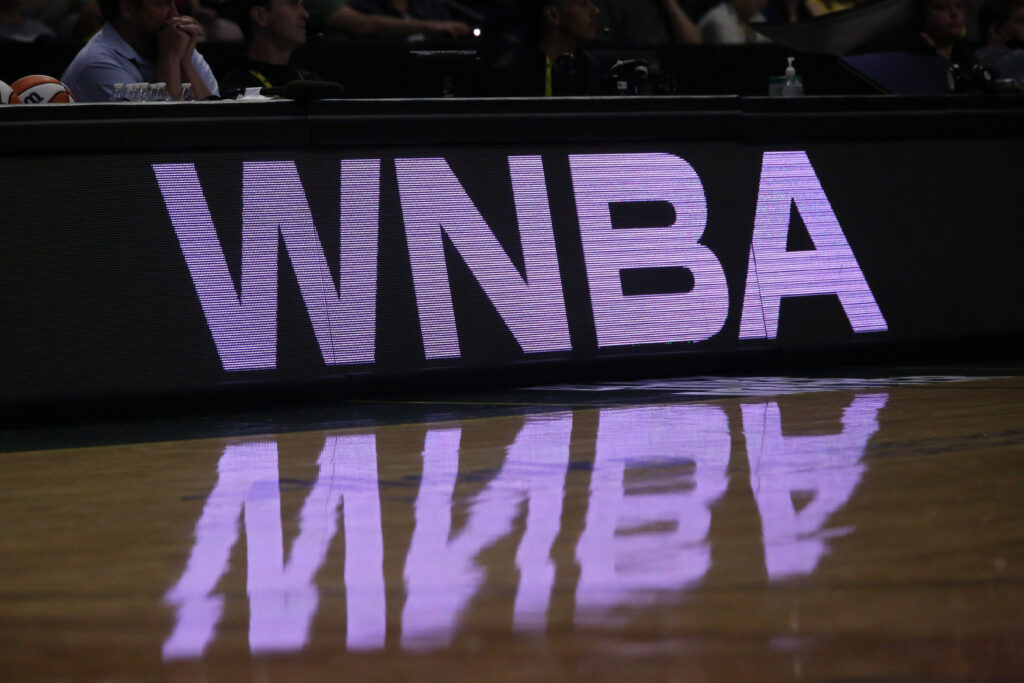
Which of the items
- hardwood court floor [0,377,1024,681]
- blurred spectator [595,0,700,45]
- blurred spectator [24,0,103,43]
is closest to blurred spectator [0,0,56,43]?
blurred spectator [24,0,103,43]

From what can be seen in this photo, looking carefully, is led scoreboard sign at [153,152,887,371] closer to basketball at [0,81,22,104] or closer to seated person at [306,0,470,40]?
basketball at [0,81,22,104]

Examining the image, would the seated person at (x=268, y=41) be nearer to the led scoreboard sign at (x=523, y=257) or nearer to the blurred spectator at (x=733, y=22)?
the led scoreboard sign at (x=523, y=257)

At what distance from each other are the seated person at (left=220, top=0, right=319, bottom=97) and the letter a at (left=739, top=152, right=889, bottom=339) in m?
2.16

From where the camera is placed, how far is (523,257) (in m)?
5.77

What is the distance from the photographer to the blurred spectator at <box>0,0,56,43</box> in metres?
7.42

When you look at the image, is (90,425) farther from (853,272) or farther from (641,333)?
(853,272)

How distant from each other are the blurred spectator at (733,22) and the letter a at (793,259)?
10.4 feet

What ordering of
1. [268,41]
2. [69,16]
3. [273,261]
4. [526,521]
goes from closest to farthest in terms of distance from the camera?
[526,521], [273,261], [268,41], [69,16]

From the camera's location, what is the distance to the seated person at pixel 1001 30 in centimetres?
914

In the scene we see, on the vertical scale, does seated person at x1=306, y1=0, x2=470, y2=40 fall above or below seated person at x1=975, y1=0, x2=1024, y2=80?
above

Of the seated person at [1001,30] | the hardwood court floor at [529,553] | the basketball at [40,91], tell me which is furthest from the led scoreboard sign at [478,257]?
the seated person at [1001,30]

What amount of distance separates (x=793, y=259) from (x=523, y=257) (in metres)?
1.23

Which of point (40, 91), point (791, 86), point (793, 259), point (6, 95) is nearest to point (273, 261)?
point (40, 91)

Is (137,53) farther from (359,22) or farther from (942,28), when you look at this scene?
(942,28)
